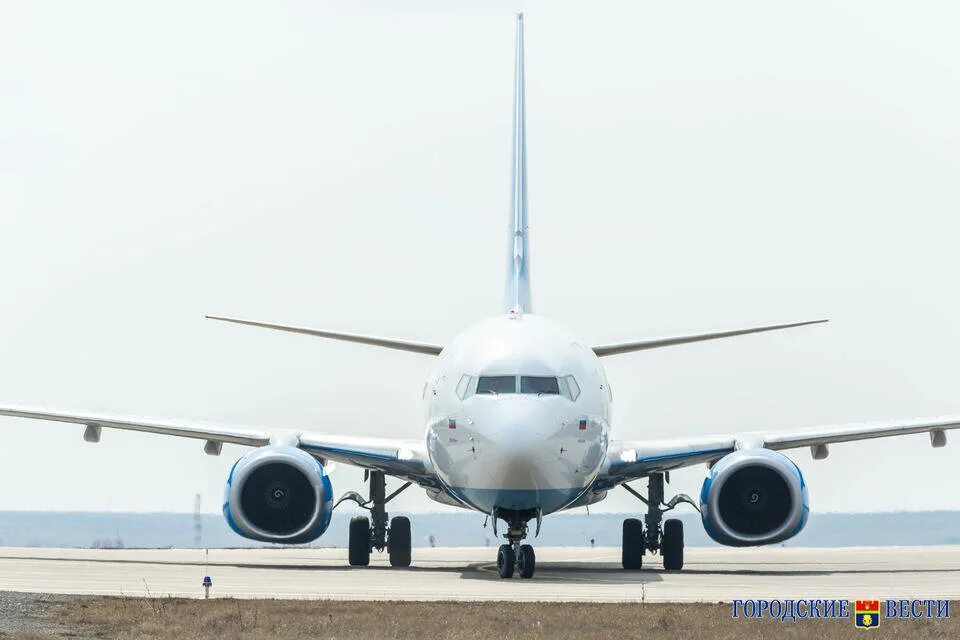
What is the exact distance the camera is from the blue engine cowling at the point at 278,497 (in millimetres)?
27406

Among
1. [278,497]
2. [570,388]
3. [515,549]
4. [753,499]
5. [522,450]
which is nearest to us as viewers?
[522,450]

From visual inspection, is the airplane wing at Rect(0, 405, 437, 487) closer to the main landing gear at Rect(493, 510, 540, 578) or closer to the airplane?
the airplane

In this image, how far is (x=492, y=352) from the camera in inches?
980

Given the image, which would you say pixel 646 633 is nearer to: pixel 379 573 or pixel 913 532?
pixel 379 573

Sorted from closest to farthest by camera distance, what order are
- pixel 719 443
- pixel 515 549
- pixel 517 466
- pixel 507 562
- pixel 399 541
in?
pixel 517 466 < pixel 507 562 < pixel 515 549 < pixel 719 443 < pixel 399 541

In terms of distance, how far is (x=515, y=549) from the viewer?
25.4 m

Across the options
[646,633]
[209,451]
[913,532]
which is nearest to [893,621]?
[646,633]

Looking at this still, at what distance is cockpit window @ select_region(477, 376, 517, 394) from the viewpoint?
24.4m

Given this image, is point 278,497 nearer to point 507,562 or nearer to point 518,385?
point 507,562

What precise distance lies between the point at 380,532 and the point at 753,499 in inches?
269

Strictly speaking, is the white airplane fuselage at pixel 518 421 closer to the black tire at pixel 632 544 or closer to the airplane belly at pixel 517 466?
the airplane belly at pixel 517 466

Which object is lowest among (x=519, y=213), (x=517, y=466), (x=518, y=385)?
(x=517, y=466)

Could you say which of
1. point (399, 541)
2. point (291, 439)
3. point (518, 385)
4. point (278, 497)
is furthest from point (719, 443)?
point (278, 497)

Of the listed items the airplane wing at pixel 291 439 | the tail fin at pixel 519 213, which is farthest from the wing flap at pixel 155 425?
the tail fin at pixel 519 213
